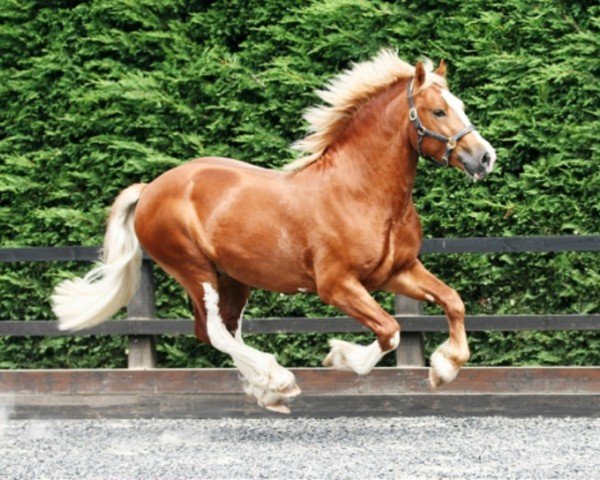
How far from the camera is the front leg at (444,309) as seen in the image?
6.40 m

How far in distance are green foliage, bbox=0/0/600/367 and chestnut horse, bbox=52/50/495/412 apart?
4.96 ft

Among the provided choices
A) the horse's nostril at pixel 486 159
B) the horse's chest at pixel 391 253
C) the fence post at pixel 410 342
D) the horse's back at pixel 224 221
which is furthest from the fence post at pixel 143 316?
the horse's nostril at pixel 486 159

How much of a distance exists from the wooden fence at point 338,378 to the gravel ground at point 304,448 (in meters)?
0.10

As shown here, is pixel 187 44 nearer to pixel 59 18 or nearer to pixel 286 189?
pixel 59 18

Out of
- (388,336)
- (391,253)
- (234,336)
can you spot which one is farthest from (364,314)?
(234,336)

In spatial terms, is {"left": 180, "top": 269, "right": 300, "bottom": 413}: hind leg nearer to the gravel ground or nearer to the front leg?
the gravel ground

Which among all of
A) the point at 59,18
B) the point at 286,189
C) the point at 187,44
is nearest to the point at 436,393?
the point at 286,189

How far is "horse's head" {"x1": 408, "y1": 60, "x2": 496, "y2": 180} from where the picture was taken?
20.2ft

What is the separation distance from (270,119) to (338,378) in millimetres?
1818

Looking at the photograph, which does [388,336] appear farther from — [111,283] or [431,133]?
[111,283]

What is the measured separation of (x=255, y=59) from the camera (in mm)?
8633

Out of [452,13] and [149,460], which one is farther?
[452,13]

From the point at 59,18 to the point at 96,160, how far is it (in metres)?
1.01

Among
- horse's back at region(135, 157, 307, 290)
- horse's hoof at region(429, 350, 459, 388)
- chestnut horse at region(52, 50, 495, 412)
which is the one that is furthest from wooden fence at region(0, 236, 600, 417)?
horse's hoof at region(429, 350, 459, 388)
